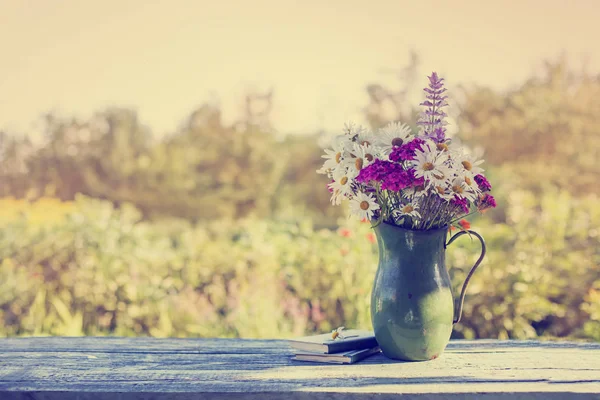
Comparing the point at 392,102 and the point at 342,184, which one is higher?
the point at 392,102

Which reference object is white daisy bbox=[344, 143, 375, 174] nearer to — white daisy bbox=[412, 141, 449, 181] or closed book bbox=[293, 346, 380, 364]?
white daisy bbox=[412, 141, 449, 181]

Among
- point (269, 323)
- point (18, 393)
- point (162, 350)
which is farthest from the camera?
point (269, 323)

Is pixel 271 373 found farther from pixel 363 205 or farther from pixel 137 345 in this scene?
pixel 137 345

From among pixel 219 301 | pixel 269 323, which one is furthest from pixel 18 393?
pixel 219 301

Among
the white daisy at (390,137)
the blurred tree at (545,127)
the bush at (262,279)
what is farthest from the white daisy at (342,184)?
the blurred tree at (545,127)

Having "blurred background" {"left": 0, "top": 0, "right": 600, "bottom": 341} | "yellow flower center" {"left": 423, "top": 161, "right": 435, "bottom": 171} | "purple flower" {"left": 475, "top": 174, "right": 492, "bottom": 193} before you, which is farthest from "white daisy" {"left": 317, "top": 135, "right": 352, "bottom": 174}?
"blurred background" {"left": 0, "top": 0, "right": 600, "bottom": 341}

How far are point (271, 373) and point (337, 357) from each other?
0.66 feet

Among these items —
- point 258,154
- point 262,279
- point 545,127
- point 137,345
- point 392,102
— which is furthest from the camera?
point 258,154

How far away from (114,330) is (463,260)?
7.62 ft

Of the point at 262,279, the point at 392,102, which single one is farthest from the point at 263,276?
the point at 392,102

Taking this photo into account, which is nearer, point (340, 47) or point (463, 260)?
point (463, 260)

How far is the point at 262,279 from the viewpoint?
12.9 ft

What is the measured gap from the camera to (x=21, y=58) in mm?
8141

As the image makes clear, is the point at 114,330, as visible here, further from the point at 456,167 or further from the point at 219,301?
the point at 456,167
